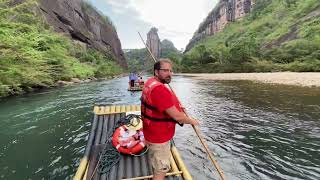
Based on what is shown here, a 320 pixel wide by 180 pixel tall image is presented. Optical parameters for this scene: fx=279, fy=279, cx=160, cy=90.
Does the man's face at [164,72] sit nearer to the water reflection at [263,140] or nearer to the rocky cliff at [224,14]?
the water reflection at [263,140]

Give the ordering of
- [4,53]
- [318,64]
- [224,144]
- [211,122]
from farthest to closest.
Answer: [318,64]
[4,53]
[211,122]
[224,144]

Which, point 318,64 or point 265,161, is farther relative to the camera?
point 318,64

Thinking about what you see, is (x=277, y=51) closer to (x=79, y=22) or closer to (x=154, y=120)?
(x=154, y=120)

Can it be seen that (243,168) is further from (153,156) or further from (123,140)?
(153,156)

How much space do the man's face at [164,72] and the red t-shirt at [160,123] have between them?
0.22 meters

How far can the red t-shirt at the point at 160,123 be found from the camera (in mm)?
4066

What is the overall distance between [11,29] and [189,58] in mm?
76397

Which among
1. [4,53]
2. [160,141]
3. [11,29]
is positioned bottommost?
[160,141]

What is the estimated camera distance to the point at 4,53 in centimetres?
1805

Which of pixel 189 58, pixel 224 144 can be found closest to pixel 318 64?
pixel 224 144

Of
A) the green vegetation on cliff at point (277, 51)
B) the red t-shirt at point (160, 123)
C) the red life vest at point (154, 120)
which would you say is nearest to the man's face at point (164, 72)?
the red life vest at point (154, 120)

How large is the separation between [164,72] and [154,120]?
0.75 m

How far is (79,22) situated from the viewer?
88938 mm

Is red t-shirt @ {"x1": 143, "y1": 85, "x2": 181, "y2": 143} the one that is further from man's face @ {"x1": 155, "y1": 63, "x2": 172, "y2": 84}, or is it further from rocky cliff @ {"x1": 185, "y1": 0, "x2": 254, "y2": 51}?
rocky cliff @ {"x1": 185, "y1": 0, "x2": 254, "y2": 51}
